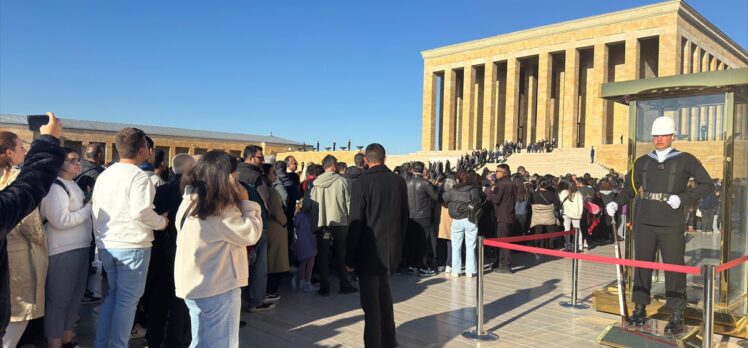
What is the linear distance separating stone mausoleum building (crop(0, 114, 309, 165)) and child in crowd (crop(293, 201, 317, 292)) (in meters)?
39.1

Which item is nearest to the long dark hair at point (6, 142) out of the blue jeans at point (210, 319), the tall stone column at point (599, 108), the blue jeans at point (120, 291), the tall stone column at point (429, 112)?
the blue jeans at point (120, 291)

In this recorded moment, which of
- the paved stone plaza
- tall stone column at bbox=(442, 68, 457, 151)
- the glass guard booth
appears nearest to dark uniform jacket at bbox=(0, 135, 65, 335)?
the paved stone plaza

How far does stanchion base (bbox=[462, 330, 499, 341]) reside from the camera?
5491 mm

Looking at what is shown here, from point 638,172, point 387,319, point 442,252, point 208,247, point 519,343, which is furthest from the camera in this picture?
point 442,252

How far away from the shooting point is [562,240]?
13.7 m

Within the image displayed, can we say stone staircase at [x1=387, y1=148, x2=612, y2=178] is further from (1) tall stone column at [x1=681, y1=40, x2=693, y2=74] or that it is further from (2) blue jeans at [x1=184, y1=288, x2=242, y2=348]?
(2) blue jeans at [x1=184, y1=288, x2=242, y2=348]

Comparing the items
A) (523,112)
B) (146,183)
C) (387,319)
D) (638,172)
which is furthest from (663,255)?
(523,112)

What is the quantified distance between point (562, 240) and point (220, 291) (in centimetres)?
1203

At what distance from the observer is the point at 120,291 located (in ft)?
13.6

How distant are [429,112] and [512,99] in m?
9.46

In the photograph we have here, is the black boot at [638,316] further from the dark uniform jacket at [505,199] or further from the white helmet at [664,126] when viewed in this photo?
the dark uniform jacket at [505,199]

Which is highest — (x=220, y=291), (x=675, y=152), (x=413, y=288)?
(x=675, y=152)

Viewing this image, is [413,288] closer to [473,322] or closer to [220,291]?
[473,322]

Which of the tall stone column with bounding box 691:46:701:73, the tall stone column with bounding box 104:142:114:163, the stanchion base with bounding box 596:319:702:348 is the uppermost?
the tall stone column with bounding box 691:46:701:73
